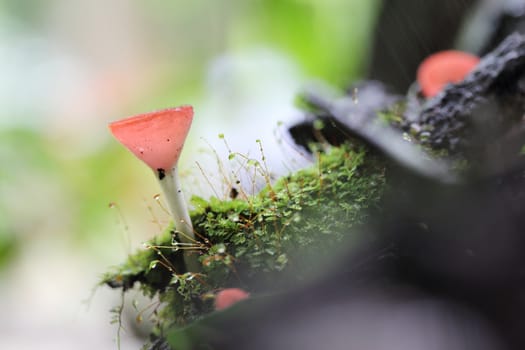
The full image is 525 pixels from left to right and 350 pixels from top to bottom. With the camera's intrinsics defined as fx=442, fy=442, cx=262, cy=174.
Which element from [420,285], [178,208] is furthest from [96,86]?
[420,285]

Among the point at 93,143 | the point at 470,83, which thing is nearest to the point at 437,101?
the point at 470,83

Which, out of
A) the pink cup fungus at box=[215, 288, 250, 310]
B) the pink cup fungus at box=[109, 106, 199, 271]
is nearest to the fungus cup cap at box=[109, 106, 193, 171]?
the pink cup fungus at box=[109, 106, 199, 271]

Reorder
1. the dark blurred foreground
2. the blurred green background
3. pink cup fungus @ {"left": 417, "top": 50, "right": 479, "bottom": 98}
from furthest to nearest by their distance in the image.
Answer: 1. the blurred green background
2. pink cup fungus @ {"left": 417, "top": 50, "right": 479, "bottom": 98}
3. the dark blurred foreground

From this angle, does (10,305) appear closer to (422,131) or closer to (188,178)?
(188,178)

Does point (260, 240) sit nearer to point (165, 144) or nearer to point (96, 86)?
point (165, 144)

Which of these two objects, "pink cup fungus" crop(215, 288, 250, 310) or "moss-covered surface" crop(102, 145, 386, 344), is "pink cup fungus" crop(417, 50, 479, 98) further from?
"pink cup fungus" crop(215, 288, 250, 310)

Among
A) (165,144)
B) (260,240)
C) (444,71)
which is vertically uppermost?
(444,71)

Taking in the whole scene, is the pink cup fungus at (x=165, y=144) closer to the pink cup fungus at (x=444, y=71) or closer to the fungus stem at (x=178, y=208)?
the fungus stem at (x=178, y=208)
